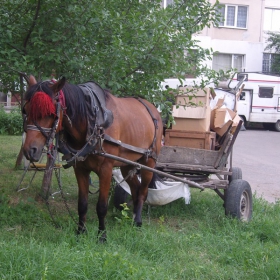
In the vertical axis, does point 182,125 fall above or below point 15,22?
below

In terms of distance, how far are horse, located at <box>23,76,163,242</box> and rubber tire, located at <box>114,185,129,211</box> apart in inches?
26.1

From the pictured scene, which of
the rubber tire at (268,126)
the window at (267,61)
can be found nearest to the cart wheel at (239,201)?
the rubber tire at (268,126)

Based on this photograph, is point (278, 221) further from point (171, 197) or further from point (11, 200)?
point (11, 200)

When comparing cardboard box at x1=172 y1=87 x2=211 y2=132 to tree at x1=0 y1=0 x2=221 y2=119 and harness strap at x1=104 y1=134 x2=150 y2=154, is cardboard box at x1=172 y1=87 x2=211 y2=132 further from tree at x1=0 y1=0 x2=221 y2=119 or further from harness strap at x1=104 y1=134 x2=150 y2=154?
harness strap at x1=104 y1=134 x2=150 y2=154

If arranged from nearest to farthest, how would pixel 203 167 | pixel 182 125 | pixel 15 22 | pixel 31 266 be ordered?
1. pixel 31 266
2. pixel 15 22
3. pixel 203 167
4. pixel 182 125

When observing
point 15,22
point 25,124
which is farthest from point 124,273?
point 15,22

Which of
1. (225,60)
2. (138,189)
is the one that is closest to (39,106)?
(138,189)

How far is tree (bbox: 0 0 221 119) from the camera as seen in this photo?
5.42 meters

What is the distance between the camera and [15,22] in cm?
586

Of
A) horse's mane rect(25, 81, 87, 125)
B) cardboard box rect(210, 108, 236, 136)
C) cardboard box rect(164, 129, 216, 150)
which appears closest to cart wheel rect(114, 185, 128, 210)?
cardboard box rect(164, 129, 216, 150)

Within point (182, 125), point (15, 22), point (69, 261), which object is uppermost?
point (15, 22)

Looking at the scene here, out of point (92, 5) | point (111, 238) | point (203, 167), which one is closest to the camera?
point (111, 238)

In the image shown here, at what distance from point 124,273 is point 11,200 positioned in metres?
3.67

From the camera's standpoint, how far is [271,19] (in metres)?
29.1
